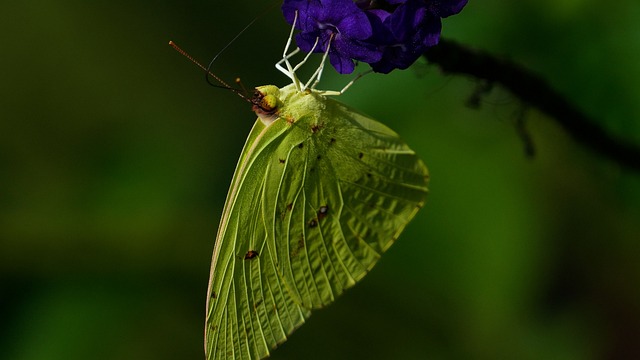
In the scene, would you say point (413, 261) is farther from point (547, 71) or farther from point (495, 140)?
point (547, 71)

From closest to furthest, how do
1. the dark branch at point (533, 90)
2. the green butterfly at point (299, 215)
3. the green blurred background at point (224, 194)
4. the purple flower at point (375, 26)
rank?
the purple flower at point (375, 26), the dark branch at point (533, 90), the green butterfly at point (299, 215), the green blurred background at point (224, 194)

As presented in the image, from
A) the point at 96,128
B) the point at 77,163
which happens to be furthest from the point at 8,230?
the point at 96,128

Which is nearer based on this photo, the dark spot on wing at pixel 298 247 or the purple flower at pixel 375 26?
the purple flower at pixel 375 26

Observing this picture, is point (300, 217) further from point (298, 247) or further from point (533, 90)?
point (533, 90)

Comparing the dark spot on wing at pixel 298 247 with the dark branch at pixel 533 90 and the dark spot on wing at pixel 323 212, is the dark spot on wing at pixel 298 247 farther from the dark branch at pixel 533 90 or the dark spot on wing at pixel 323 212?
the dark branch at pixel 533 90

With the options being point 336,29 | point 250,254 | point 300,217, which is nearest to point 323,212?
point 300,217

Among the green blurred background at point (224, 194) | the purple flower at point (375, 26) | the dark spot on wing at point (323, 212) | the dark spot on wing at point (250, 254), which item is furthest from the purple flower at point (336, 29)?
the green blurred background at point (224, 194)

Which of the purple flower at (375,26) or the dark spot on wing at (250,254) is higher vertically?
the purple flower at (375,26)
